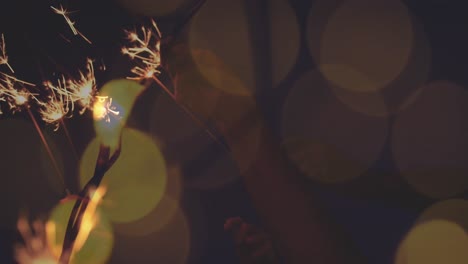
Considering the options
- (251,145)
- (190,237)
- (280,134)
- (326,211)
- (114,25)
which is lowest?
(190,237)

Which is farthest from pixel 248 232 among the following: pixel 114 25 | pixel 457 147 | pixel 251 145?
pixel 114 25

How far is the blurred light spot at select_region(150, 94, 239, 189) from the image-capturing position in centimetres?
435

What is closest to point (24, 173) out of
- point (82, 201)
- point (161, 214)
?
point (161, 214)

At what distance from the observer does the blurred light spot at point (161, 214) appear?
4.48 m

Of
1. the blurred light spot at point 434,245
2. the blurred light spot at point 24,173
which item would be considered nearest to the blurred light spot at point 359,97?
the blurred light spot at point 434,245

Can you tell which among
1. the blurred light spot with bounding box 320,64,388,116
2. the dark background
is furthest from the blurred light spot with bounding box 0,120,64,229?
the blurred light spot with bounding box 320,64,388,116

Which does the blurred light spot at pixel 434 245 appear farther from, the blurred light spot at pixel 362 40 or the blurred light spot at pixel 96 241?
the blurred light spot at pixel 96 241

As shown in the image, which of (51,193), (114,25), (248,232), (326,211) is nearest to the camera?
(248,232)

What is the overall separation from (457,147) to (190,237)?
9.49 ft

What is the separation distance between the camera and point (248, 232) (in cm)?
220

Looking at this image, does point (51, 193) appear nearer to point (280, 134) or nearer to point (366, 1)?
point (280, 134)

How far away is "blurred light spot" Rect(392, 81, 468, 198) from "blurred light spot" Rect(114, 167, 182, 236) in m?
2.42

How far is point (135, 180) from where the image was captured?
457cm

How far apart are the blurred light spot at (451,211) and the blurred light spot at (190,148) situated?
6.52 ft
